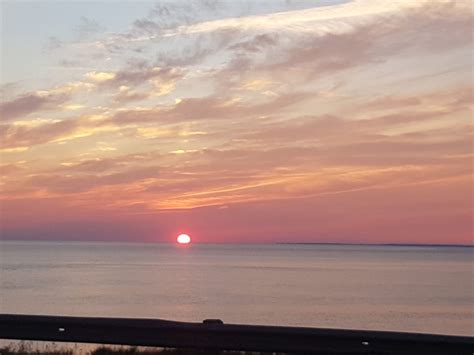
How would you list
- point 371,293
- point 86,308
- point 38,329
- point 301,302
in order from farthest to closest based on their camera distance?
point 371,293 → point 301,302 → point 86,308 → point 38,329

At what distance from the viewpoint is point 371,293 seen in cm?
6084

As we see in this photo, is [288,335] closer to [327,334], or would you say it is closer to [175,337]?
[327,334]

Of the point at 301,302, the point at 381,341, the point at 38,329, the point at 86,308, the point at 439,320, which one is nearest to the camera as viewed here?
the point at 381,341

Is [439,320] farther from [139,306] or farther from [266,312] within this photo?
[139,306]

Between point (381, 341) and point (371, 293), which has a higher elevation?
point (381, 341)

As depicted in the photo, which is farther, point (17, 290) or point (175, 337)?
point (17, 290)

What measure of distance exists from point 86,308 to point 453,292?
3546 cm

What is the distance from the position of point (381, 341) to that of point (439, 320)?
115 feet

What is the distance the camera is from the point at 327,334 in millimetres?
8492

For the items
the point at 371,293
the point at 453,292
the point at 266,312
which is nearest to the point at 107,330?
the point at 266,312

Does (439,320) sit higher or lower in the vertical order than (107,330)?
lower

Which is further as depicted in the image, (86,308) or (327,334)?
(86,308)

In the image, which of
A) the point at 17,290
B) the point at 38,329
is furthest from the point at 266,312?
the point at 38,329

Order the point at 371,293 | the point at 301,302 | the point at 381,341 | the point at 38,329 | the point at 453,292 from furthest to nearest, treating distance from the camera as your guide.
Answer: the point at 453,292 → the point at 371,293 → the point at 301,302 → the point at 38,329 → the point at 381,341
